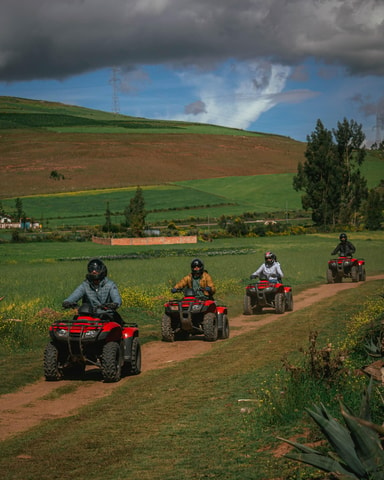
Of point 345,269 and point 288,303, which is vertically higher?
point 345,269

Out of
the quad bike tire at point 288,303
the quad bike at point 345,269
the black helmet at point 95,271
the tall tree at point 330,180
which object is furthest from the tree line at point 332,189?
the black helmet at point 95,271

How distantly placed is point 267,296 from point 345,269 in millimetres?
10411

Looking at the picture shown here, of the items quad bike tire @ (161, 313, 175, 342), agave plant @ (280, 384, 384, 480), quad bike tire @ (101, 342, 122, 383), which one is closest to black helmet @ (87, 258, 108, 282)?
quad bike tire @ (101, 342, 122, 383)

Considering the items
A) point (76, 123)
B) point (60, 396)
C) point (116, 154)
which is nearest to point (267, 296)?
point (60, 396)

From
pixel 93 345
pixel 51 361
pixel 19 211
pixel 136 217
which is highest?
pixel 19 211

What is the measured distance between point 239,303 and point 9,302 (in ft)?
25.5

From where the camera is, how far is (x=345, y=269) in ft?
102

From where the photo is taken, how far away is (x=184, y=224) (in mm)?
90625

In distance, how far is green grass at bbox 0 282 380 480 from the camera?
6781 millimetres

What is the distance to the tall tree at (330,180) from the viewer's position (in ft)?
283

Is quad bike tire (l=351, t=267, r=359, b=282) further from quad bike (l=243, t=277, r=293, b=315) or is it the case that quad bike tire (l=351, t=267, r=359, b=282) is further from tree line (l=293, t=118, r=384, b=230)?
tree line (l=293, t=118, r=384, b=230)

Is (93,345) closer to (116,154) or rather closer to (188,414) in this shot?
(188,414)

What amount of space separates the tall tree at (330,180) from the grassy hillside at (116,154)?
128 ft

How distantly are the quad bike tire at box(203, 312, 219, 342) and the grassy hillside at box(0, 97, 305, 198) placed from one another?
99.5m
